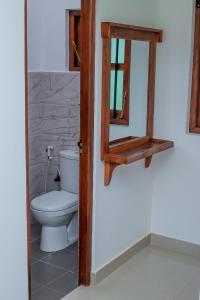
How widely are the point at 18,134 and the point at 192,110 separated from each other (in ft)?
5.20

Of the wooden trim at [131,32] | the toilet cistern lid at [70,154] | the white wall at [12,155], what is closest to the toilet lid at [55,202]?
the toilet cistern lid at [70,154]

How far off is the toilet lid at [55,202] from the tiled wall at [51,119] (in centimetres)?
40

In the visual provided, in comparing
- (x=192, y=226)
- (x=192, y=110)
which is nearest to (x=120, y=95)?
(x=192, y=110)

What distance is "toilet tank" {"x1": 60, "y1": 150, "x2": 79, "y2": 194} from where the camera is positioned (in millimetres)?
3723

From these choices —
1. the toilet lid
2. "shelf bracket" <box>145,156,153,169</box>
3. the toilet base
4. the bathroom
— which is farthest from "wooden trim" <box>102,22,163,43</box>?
the toilet base

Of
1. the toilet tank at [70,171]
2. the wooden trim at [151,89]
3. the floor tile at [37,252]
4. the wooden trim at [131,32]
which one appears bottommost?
the floor tile at [37,252]

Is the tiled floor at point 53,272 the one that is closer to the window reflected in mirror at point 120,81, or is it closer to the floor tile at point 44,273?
the floor tile at point 44,273

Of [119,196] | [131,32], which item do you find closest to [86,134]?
[119,196]

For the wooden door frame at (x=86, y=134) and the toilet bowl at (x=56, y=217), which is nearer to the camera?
the wooden door frame at (x=86, y=134)

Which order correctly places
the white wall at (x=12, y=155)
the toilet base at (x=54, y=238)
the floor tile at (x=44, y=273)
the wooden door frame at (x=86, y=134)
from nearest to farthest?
the white wall at (x=12, y=155) → the wooden door frame at (x=86, y=134) → the floor tile at (x=44, y=273) → the toilet base at (x=54, y=238)

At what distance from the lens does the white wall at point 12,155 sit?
2201 mm

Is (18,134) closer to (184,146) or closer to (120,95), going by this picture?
(120,95)

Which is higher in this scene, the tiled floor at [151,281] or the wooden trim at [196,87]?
the wooden trim at [196,87]

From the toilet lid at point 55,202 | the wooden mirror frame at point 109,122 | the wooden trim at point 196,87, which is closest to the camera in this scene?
the wooden mirror frame at point 109,122
